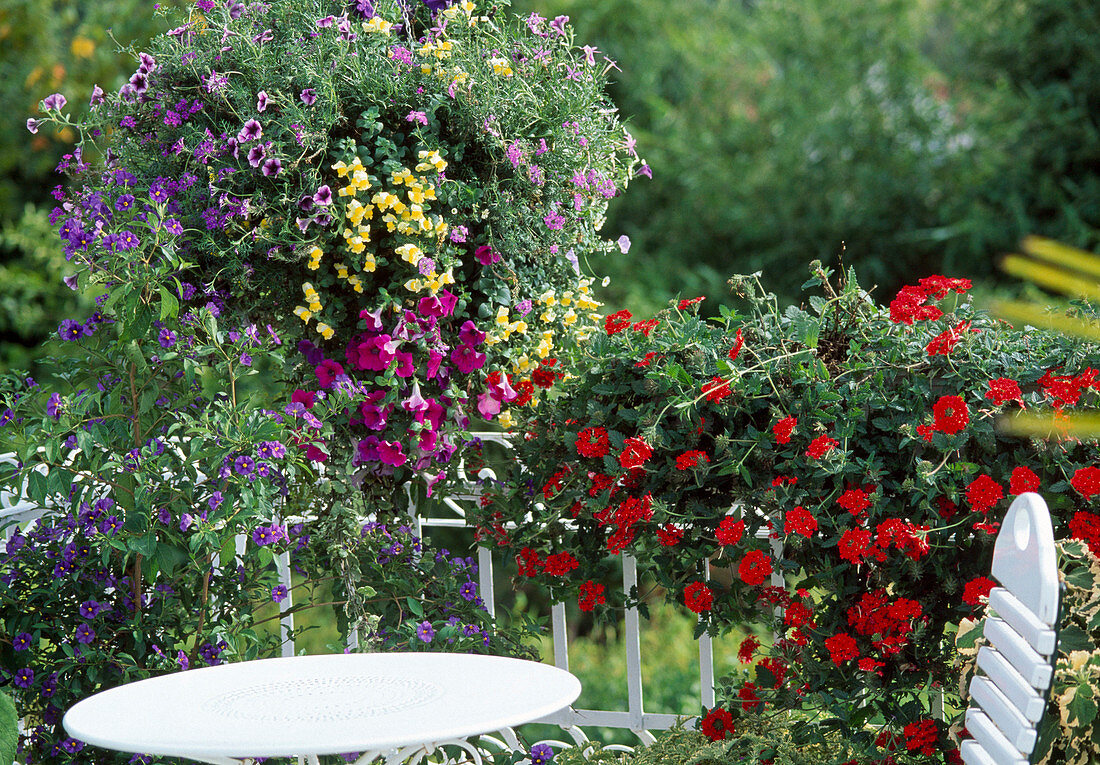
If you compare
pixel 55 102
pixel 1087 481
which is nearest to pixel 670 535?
pixel 1087 481

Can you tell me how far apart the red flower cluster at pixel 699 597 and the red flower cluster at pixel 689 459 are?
27cm

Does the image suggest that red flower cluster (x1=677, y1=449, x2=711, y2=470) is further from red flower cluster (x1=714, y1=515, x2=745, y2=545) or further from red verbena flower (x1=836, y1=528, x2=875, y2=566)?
red verbena flower (x1=836, y1=528, x2=875, y2=566)

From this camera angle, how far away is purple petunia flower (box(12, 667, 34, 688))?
187 centimetres

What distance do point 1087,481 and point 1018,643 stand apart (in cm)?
57

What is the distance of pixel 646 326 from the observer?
2047 millimetres

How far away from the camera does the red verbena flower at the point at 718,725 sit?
195cm

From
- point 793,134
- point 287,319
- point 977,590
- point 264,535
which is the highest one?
point 793,134

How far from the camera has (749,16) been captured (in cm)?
700

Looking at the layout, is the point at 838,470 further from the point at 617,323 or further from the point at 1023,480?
the point at 617,323

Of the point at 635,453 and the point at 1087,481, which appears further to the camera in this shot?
the point at 635,453

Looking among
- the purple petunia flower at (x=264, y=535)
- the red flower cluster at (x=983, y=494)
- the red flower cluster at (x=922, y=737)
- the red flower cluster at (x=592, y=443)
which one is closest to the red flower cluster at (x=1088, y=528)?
the red flower cluster at (x=983, y=494)

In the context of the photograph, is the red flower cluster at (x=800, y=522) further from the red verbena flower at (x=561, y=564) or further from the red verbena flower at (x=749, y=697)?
the red verbena flower at (x=561, y=564)

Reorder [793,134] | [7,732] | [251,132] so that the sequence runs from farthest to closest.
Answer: [793,134], [251,132], [7,732]

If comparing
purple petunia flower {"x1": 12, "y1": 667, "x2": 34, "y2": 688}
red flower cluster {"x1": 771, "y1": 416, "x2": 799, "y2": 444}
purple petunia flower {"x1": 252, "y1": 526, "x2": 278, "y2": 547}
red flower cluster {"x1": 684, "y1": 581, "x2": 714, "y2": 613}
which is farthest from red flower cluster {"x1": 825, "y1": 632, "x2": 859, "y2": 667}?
purple petunia flower {"x1": 12, "y1": 667, "x2": 34, "y2": 688}
